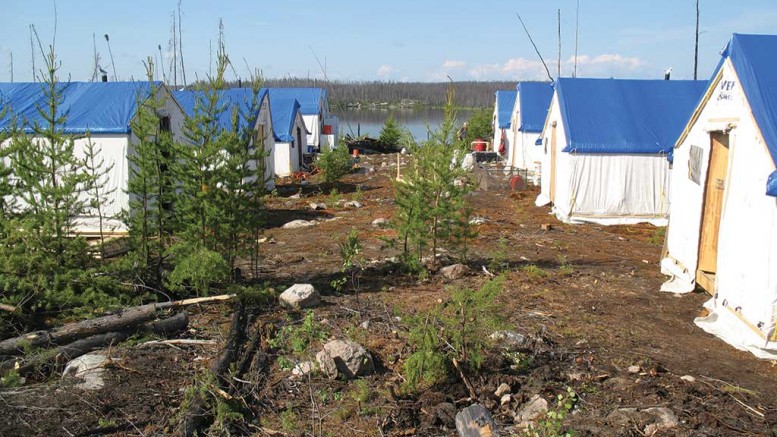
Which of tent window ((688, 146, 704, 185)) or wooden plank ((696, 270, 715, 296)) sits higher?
tent window ((688, 146, 704, 185))

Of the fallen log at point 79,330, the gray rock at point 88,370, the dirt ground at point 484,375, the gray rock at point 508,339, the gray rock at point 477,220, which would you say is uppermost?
the fallen log at point 79,330

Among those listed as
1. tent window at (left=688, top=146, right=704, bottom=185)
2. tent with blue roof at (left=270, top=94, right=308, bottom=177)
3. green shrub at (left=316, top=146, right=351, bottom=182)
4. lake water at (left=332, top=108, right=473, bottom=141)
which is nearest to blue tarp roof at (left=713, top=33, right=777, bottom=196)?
tent window at (left=688, top=146, right=704, bottom=185)

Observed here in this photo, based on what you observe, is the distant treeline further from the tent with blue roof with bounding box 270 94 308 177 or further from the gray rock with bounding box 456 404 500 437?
the gray rock with bounding box 456 404 500 437

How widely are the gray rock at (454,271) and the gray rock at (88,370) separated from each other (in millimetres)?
5212

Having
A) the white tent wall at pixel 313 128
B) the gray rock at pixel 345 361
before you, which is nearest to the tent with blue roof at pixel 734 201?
the gray rock at pixel 345 361

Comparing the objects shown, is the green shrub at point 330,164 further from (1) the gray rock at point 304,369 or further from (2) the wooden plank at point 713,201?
(1) the gray rock at point 304,369

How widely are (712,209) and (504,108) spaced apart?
81.8 ft

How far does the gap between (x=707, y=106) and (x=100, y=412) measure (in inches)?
345

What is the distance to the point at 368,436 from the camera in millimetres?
5094

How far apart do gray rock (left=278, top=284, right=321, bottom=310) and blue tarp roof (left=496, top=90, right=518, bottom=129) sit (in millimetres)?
24362

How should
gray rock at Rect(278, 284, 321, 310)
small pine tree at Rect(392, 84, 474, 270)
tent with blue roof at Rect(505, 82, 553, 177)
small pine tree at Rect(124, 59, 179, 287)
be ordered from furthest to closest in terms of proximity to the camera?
tent with blue roof at Rect(505, 82, 553, 177) < small pine tree at Rect(392, 84, 474, 270) < small pine tree at Rect(124, 59, 179, 287) < gray rock at Rect(278, 284, 321, 310)

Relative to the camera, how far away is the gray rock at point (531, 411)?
17.0ft

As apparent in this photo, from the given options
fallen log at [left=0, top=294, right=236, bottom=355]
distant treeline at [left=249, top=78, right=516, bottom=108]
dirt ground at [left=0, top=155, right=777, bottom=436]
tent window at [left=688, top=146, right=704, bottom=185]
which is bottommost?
dirt ground at [left=0, top=155, right=777, bottom=436]

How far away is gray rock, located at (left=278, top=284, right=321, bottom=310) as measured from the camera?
7.97m
